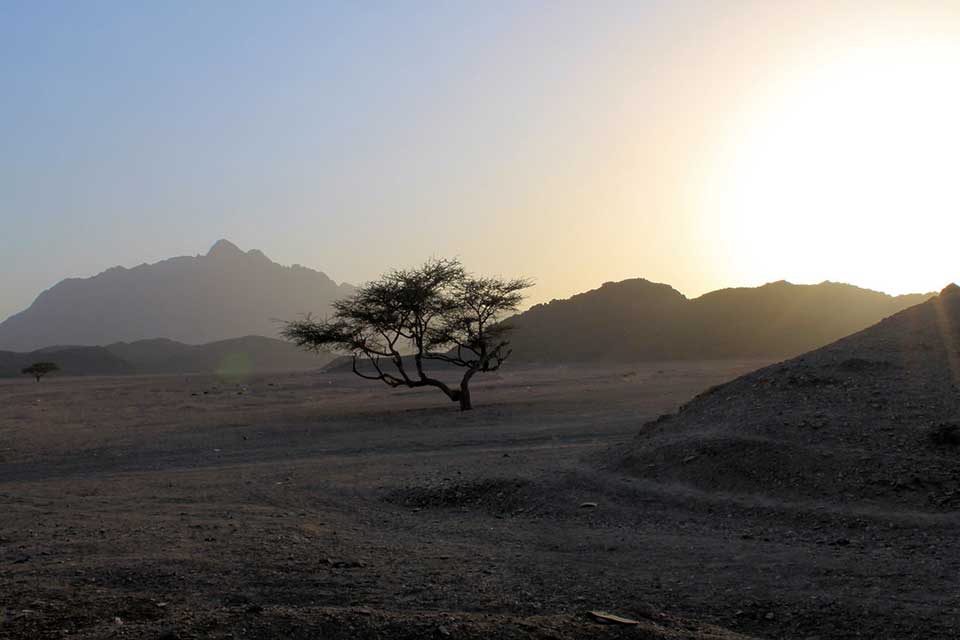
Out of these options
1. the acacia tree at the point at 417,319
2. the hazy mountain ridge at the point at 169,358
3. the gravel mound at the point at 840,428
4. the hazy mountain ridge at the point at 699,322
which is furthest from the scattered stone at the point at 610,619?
the hazy mountain ridge at the point at 169,358

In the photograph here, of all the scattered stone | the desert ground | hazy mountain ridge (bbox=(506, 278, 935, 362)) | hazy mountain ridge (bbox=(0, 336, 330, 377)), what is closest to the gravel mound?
the desert ground

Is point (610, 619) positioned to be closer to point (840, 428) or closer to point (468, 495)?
point (468, 495)

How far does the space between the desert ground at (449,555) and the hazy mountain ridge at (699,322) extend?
69.2m

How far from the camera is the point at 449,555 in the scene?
28.4 feet

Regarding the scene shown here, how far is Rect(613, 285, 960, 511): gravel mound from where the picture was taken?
10.9 metres

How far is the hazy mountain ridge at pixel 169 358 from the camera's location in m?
125

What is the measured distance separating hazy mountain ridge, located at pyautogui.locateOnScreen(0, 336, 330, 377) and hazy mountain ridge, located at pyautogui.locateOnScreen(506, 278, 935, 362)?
40000 mm

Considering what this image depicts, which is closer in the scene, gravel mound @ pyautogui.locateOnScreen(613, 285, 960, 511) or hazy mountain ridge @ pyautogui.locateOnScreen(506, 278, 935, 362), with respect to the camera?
gravel mound @ pyautogui.locateOnScreen(613, 285, 960, 511)

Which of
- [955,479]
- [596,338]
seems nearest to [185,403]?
[955,479]

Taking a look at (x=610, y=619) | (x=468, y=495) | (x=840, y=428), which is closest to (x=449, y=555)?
(x=610, y=619)

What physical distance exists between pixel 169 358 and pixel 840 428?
151968 millimetres

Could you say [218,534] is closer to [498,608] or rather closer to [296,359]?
[498,608]

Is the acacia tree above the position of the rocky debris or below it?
above

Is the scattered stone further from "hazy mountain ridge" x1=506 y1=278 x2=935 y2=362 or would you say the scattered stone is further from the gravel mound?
"hazy mountain ridge" x1=506 y1=278 x2=935 y2=362
